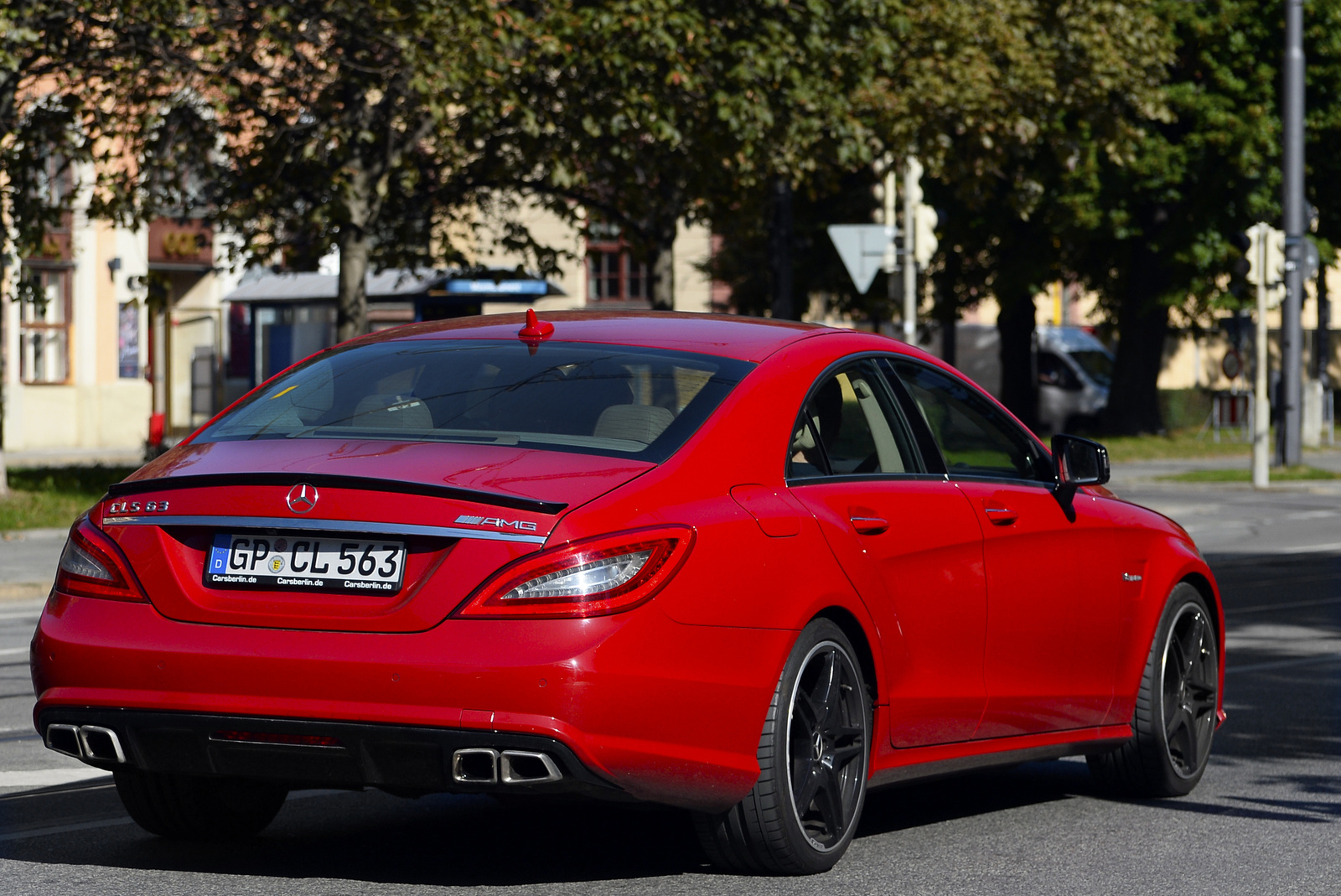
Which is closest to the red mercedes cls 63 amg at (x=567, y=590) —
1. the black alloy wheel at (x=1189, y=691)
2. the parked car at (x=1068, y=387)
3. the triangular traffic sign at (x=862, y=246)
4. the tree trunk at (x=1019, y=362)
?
the black alloy wheel at (x=1189, y=691)

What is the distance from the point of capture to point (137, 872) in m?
5.26

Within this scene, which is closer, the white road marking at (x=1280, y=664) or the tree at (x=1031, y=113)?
the white road marking at (x=1280, y=664)

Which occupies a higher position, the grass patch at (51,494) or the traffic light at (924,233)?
the traffic light at (924,233)

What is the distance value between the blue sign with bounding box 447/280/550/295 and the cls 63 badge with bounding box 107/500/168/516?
2192cm

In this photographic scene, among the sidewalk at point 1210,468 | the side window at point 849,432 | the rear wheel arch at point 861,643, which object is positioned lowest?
the sidewalk at point 1210,468

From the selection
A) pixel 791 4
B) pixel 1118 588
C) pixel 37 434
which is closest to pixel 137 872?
pixel 1118 588

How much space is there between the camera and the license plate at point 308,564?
4.70 metres

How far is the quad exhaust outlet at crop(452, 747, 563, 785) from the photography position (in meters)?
4.60

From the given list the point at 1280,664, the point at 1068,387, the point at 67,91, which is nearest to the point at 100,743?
Result: the point at 1280,664

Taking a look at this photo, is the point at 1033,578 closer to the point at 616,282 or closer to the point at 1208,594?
the point at 1208,594

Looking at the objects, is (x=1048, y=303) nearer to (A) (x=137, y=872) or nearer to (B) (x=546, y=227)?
(B) (x=546, y=227)

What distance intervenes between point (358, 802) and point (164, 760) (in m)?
1.69

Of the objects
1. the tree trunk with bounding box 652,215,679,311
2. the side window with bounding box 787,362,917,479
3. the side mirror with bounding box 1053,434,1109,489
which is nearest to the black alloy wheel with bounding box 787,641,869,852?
the side window with bounding box 787,362,917,479

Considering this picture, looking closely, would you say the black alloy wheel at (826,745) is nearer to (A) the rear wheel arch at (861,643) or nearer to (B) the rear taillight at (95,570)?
(A) the rear wheel arch at (861,643)
